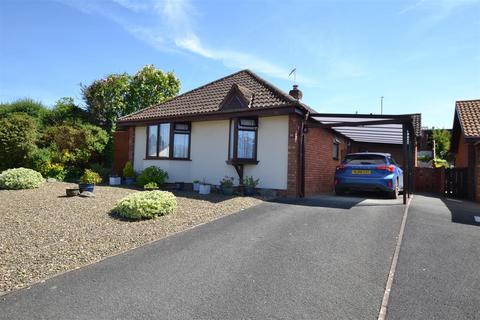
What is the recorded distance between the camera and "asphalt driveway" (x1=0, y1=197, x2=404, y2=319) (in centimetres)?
330

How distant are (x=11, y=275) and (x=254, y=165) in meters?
7.54

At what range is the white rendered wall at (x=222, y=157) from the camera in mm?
10305

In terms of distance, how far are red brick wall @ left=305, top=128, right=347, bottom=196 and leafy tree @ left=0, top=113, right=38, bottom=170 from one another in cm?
1263

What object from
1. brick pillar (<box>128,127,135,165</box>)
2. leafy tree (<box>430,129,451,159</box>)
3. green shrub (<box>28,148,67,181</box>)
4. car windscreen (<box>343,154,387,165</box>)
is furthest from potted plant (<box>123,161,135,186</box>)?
leafy tree (<box>430,129,451,159</box>)

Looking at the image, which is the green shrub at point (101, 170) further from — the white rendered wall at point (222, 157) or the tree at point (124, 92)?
the tree at point (124, 92)

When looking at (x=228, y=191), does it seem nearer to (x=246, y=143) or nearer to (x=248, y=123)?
(x=246, y=143)

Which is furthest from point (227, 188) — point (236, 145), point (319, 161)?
point (319, 161)

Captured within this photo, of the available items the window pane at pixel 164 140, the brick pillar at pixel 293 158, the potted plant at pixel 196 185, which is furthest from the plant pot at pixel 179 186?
the brick pillar at pixel 293 158

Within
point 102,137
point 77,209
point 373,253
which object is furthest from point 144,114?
point 373,253

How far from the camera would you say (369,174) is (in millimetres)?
9930

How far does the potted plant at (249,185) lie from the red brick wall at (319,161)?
186 cm

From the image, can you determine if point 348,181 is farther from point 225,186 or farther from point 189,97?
point 189,97

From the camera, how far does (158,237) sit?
588 centimetres

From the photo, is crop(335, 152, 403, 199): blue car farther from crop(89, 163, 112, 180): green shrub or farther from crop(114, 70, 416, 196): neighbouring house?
crop(89, 163, 112, 180): green shrub
